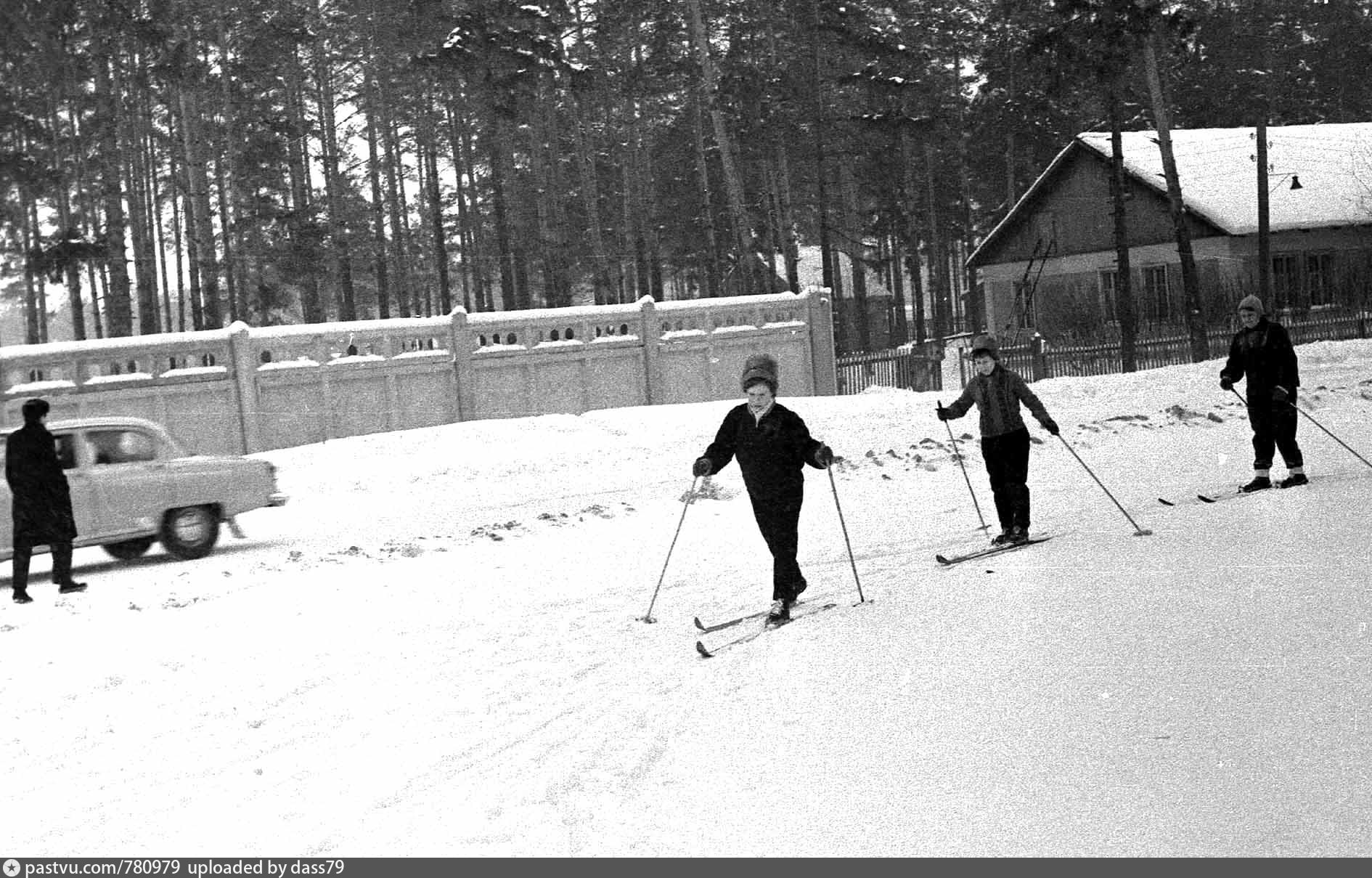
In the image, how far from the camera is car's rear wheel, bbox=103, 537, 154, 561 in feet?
51.0

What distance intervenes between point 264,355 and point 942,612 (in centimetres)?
1595

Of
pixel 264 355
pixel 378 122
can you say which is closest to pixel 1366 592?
pixel 264 355

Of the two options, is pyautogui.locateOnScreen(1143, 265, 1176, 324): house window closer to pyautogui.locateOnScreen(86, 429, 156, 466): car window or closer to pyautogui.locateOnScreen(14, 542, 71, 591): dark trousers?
pyautogui.locateOnScreen(86, 429, 156, 466): car window

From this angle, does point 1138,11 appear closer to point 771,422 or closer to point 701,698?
point 771,422

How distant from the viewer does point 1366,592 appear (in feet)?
31.9

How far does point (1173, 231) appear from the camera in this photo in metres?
43.2

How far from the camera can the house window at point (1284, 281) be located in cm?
3809

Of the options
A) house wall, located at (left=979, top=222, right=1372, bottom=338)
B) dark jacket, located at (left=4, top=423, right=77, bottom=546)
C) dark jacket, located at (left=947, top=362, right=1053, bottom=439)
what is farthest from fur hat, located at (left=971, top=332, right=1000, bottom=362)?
house wall, located at (left=979, top=222, right=1372, bottom=338)

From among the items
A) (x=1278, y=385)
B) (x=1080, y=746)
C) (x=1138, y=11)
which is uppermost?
(x=1138, y=11)

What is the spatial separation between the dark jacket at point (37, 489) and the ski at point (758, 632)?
6327mm

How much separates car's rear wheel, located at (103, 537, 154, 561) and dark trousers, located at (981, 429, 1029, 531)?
8018mm

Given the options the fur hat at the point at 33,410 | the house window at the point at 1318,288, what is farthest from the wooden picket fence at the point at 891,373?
the fur hat at the point at 33,410

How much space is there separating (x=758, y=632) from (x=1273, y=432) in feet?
24.6

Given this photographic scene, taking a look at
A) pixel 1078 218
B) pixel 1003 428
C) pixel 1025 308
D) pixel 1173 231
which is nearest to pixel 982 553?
pixel 1003 428
